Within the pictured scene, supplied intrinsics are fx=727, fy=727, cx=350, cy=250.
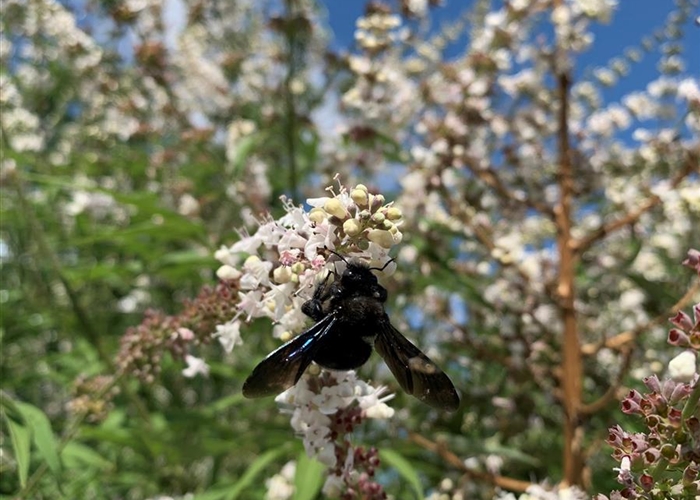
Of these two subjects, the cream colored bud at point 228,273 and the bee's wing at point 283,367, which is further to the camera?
the cream colored bud at point 228,273

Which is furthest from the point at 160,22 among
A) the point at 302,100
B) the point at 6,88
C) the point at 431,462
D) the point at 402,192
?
the point at 431,462

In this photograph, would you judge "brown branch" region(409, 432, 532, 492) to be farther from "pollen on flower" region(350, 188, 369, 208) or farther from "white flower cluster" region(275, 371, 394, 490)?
"pollen on flower" region(350, 188, 369, 208)

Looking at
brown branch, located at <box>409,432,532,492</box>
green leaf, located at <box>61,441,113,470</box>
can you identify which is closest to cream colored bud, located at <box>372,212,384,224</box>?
brown branch, located at <box>409,432,532,492</box>

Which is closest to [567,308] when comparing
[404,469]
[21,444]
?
[404,469]

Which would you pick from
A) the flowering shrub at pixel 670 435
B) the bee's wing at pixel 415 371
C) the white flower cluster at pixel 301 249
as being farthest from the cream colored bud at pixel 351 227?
the flowering shrub at pixel 670 435

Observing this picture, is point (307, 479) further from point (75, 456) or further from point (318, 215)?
point (75, 456)

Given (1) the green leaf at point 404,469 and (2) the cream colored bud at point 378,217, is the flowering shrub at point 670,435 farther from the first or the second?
(1) the green leaf at point 404,469

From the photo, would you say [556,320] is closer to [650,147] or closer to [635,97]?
[650,147]
